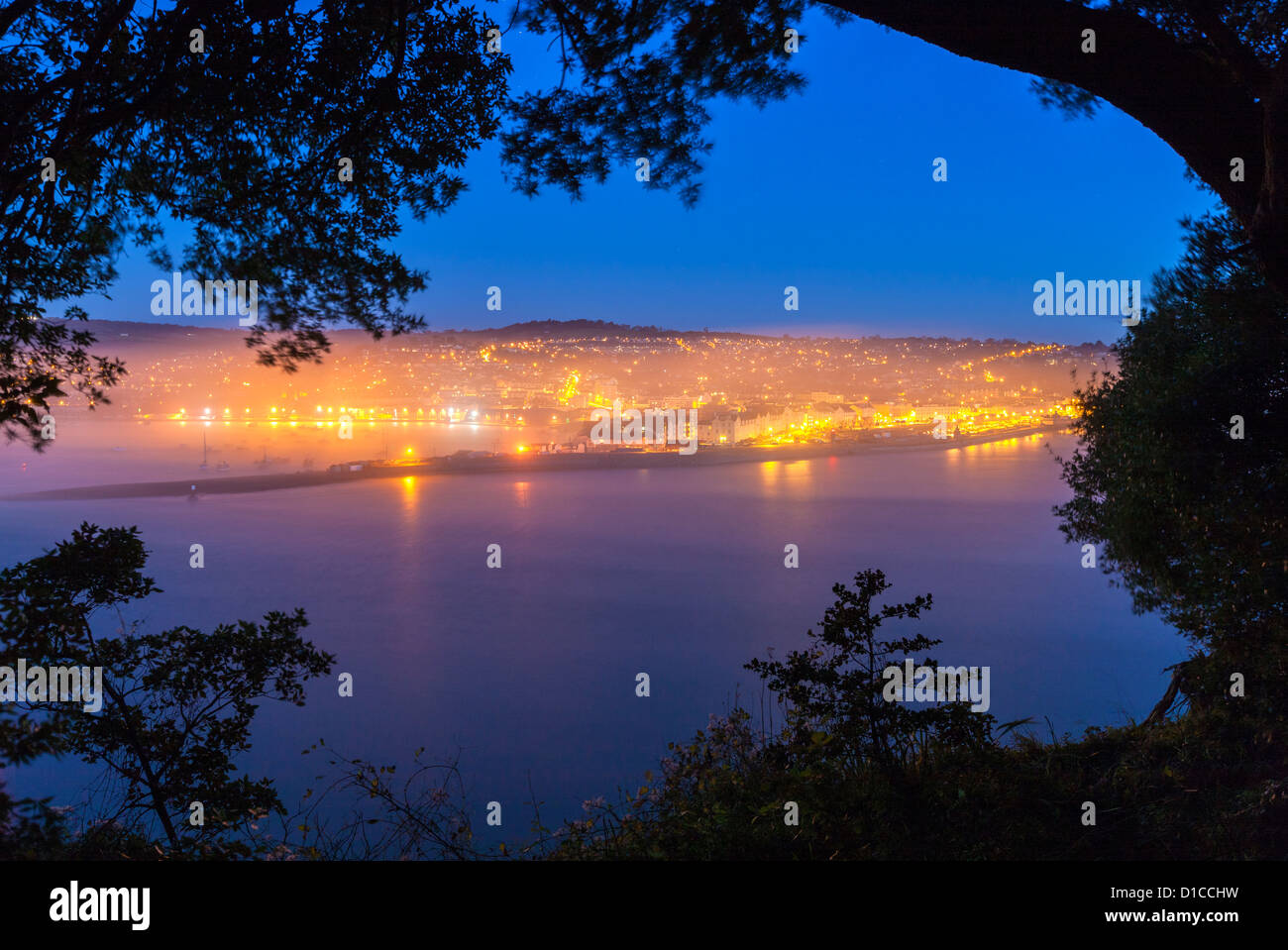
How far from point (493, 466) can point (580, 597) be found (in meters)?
24.6

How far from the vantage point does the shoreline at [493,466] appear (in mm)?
41781

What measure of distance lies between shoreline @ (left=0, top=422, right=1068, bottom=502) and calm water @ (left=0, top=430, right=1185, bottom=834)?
134 cm

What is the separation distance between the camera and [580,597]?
25734mm

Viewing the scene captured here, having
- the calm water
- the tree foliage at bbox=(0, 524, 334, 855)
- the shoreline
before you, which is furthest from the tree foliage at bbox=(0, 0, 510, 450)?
the shoreline

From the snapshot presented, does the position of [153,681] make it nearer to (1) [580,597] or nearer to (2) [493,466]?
(1) [580,597]

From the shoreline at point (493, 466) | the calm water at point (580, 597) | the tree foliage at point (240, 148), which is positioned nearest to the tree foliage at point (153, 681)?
the tree foliage at point (240, 148)

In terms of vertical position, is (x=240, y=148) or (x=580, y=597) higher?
(x=240, y=148)

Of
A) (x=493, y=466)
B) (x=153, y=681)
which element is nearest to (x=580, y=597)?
(x=153, y=681)

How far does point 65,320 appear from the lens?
2766 mm

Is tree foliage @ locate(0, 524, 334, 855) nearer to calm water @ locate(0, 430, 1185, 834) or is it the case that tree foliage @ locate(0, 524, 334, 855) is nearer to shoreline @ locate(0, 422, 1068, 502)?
calm water @ locate(0, 430, 1185, 834)
